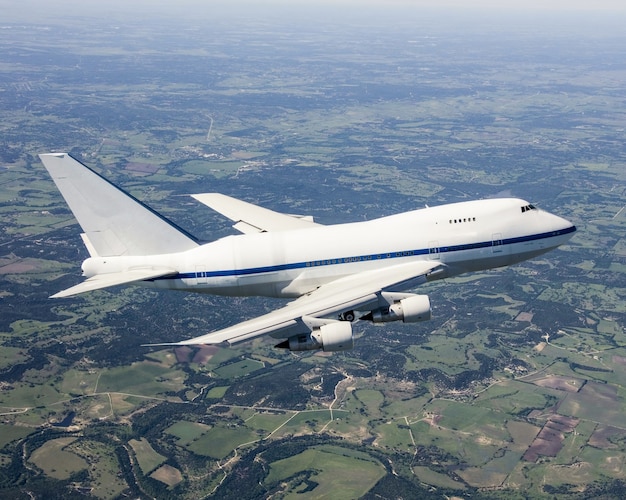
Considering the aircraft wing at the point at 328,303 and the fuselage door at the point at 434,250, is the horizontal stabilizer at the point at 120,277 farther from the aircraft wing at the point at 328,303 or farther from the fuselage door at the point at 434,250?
the fuselage door at the point at 434,250

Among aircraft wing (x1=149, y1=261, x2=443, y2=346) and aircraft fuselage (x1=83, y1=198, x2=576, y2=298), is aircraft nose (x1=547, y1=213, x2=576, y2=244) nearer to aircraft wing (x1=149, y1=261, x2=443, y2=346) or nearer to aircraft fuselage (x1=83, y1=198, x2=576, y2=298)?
aircraft fuselage (x1=83, y1=198, x2=576, y2=298)

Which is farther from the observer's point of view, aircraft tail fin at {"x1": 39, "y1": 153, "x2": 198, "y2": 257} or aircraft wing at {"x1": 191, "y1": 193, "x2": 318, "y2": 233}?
aircraft wing at {"x1": 191, "y1": 193, "x2": 318, "y2": 233}

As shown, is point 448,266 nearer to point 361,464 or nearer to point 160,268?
point 160,268

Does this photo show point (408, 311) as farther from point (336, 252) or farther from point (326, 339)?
point (336, 252)

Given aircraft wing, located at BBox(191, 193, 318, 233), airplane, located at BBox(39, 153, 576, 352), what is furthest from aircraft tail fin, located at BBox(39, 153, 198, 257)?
aircraft wing, located at BBox(191, 193, 318, 233)

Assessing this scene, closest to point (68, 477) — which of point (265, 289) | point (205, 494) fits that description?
point (205, 494)
